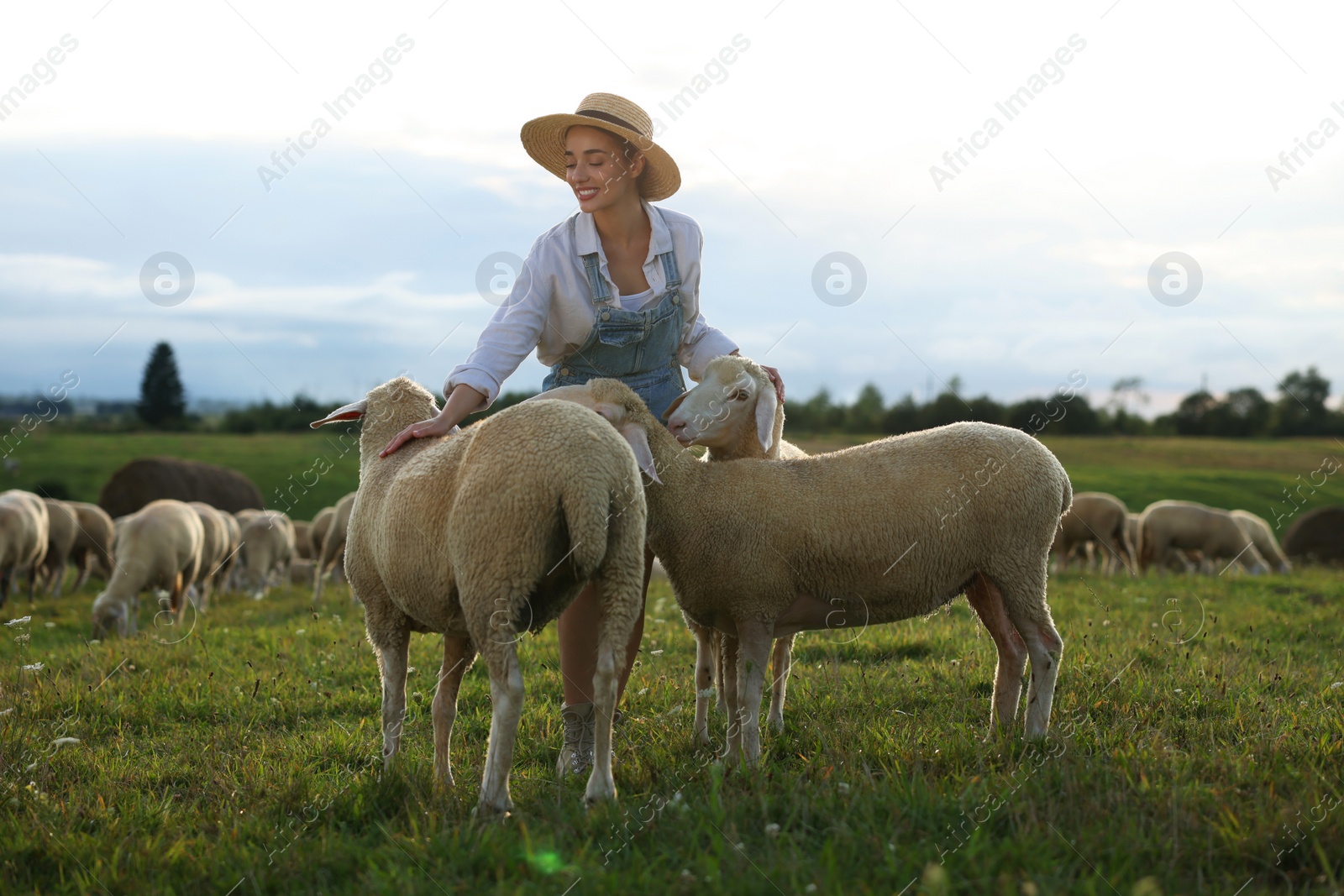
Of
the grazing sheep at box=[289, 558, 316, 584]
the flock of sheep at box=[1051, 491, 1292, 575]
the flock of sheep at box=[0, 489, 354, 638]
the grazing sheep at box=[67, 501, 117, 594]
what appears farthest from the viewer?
the grazing sheep at box=[289, 558, 316, 584]

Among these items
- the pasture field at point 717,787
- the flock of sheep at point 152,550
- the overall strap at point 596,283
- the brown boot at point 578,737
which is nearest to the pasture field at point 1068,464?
the flock of sheep at point 152,550

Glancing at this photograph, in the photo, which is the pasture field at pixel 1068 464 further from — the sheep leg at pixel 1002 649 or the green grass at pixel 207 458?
the sheep leg at pixel 1002 649

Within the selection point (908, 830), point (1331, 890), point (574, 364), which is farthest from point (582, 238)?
point (1331, 890)

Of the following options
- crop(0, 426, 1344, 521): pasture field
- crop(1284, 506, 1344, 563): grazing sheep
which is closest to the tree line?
crop(0, 426, 1344, 521): pasture field

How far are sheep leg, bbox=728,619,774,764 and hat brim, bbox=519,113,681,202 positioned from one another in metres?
2.05

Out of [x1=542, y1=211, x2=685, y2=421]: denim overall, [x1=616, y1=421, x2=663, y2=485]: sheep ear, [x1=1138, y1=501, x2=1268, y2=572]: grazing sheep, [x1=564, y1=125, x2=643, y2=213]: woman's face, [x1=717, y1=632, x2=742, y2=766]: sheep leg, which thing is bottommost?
[x1=1138, y1=501, x2=1268, y2=572]: grazing sheep

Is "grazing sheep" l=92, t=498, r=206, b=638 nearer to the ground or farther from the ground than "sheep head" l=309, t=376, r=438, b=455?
nearer to the ground

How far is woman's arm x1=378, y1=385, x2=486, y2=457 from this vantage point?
404cm

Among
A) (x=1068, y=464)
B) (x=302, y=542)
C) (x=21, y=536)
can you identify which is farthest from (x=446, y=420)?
(x=1068, y=464)

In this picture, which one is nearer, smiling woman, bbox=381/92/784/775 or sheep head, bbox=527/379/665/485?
sheep head, bbox=527/379/665/485

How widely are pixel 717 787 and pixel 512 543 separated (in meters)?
1.00

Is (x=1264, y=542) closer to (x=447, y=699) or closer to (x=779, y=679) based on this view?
(x=779, y=679)

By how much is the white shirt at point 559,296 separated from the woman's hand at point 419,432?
204 mm

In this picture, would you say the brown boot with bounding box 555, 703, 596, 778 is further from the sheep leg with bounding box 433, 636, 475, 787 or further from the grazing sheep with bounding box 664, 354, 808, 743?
the grazing sheep with bounding box 664, 354, 808, 743
